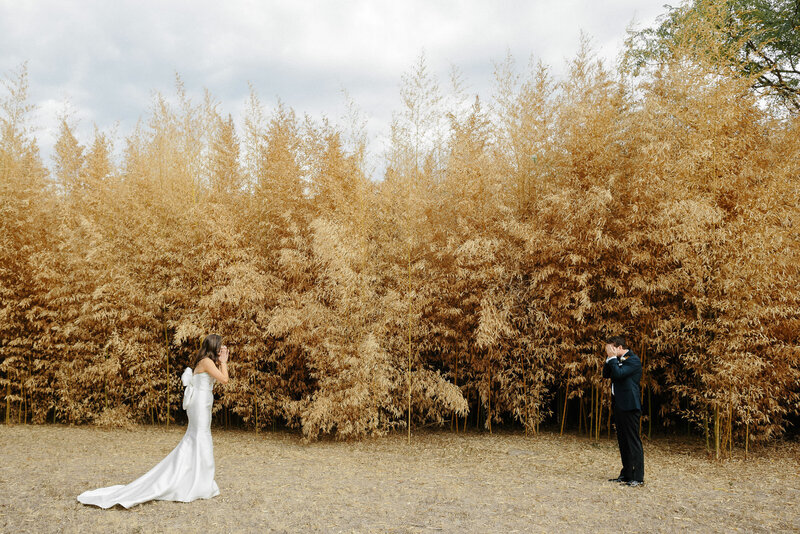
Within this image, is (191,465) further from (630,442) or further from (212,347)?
(630,442)

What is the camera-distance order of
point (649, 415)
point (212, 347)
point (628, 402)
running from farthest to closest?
1. point (649, 415)
2. point (628, 402)
3. point (212, 347)

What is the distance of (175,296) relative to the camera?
6.68 m

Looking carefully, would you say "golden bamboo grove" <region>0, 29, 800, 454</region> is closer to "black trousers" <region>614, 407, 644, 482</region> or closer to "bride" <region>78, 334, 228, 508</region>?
"black trousers" <region>614, 407, 644, 482</region>

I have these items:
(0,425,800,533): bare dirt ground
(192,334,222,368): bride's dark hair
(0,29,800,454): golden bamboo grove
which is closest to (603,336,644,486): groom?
Answer: (0,425,800,533): bare dirt ground

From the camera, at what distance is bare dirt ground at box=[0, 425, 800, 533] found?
11.0ft

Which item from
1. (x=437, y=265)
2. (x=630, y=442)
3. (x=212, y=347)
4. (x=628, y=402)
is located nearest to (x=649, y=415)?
(x=630, y=442)

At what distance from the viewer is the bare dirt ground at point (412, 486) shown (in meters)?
3.34

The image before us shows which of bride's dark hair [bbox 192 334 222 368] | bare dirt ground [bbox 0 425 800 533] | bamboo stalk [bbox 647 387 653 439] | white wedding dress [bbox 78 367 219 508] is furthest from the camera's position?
bamboo stalk [bbox 647 387 653 439]

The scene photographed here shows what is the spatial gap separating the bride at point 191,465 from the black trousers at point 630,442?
122 inches

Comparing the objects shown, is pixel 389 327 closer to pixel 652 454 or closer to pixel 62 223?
pixel 652 454

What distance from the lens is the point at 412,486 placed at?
438 centimetres

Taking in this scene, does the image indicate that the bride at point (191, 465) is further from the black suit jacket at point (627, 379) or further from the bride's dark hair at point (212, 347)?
the black suit jacket at point (627, 379)

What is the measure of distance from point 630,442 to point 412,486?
1801mm

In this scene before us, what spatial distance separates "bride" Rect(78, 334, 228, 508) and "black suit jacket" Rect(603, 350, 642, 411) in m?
2.97
